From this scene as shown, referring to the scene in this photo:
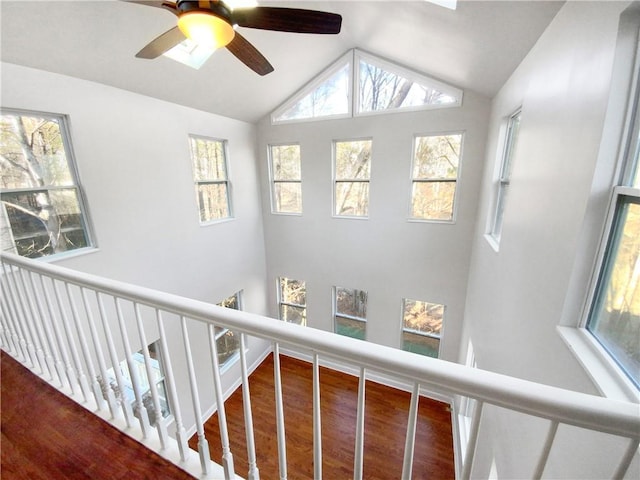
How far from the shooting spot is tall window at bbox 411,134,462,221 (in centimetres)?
375

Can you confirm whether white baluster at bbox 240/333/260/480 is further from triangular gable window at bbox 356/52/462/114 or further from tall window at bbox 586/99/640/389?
triangular gable window at bbox 356/52/462/114

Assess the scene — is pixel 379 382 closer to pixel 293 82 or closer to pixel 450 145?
pixel 450 145

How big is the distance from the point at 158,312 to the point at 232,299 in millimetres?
3960

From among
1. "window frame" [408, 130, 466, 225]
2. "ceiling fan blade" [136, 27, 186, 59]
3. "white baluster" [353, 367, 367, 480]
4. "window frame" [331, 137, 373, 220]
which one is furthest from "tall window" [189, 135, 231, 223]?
"white baluster" [353, 367, 367, 480]

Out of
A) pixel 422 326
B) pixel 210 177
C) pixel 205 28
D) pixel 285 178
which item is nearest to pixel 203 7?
pixel 205 28

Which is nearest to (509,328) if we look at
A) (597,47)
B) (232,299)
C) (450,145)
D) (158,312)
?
(597,47)

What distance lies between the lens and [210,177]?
163 inches

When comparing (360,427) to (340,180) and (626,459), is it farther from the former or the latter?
(340,180)

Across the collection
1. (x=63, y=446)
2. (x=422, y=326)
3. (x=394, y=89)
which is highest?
(x=394, y=89)

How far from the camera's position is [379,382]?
15.4 feet

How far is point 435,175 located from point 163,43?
352cm

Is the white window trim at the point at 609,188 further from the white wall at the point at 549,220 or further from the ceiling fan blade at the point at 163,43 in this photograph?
the ceiling fan blade at the point at 163,43

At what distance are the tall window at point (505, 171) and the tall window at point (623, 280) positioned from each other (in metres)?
1.64

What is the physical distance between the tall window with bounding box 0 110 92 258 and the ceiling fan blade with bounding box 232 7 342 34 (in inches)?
90.4
